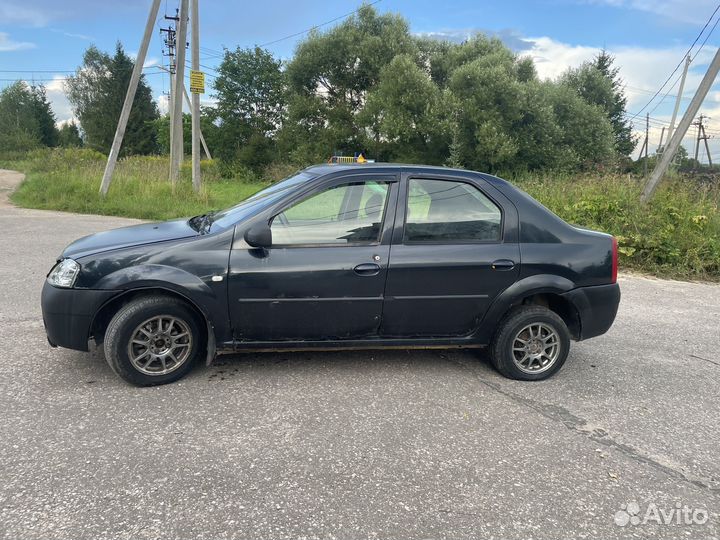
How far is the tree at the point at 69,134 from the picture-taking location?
7068 cm

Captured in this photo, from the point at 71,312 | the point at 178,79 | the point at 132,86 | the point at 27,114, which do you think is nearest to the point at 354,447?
the point at 71,312

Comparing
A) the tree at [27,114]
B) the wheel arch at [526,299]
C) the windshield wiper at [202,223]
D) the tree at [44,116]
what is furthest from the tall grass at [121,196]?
the tree at [44,116]

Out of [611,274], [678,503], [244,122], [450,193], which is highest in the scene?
[244,122]

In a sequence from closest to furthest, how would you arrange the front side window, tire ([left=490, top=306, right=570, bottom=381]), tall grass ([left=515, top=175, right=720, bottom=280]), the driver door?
the driver door → the front side window → tire ([left=490, top=306, right=570, bottom=381]) → tall grass ([left=515, top=175, right=720, bottom=280])

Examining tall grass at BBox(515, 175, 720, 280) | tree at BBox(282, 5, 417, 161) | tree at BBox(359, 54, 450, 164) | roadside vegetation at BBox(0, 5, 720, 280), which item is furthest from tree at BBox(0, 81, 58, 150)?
tall grass at BBox(515, 175, 720, 280)

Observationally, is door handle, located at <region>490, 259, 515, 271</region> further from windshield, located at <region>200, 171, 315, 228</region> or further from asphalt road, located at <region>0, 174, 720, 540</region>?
windshield, located at <region>200, 171, 315, 228</region>

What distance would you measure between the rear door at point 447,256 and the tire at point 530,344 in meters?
0.26

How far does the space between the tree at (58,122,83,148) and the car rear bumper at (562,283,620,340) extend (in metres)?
79.2

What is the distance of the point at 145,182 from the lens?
1458cm

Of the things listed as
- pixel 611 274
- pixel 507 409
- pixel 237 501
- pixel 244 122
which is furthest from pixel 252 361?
pixel 244 122

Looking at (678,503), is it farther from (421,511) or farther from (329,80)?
(329,80)

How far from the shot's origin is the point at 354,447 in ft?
9.75

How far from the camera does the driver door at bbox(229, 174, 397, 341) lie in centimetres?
356

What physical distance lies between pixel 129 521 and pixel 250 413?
1.06 m
